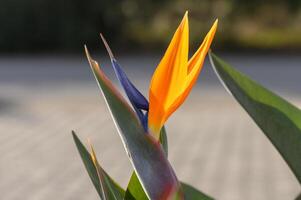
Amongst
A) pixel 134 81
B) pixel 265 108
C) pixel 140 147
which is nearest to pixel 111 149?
pixel 134 81

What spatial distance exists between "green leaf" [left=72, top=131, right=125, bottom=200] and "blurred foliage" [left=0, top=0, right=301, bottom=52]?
47.7 feet

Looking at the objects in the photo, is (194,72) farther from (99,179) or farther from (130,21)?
(130,21)

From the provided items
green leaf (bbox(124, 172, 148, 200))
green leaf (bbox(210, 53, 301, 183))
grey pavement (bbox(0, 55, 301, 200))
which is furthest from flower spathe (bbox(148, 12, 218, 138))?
grey pavement (bbox(0, 55, 301, 200))

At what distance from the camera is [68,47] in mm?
16391

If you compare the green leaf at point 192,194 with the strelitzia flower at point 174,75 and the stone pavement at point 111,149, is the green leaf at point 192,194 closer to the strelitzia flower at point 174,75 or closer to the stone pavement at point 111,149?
the strelitzia flower at point 174,75

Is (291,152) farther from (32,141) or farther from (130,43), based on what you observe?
(130,43)

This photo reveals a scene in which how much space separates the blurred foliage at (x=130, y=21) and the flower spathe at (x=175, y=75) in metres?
14.9

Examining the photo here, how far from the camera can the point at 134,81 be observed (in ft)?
41.1

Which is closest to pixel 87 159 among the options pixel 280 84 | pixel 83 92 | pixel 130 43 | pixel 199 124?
pixel 199 124

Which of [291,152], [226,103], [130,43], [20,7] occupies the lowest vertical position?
[291,152]

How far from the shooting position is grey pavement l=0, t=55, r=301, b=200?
6158 mm

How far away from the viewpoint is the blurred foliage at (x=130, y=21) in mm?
16188

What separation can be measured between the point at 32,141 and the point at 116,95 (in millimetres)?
6825

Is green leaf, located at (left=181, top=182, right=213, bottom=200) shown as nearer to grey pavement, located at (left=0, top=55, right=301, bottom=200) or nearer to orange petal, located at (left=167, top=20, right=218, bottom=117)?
orange petal, located at (left=167, top=20, right=218, bottom=117)
